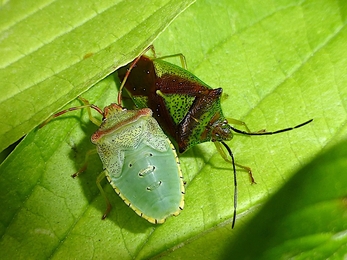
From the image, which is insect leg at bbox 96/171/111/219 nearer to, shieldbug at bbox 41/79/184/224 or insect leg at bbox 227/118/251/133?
shieldbug at bbox 41/79/184/224

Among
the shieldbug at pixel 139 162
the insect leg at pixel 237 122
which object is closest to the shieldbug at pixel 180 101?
the insect leg at pixel 237 122

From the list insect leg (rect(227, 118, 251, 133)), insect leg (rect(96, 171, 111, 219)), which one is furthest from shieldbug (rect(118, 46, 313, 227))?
insect leg (rect(96, 171, 111, 219))

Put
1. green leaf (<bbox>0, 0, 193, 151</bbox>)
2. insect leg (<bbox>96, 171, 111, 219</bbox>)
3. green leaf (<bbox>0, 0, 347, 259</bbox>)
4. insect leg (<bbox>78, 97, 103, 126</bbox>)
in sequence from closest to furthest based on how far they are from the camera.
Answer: green leaf (<bbox>0, 0, 193, 151</bbox>)
green leaf (<bbox>0, 0, 347, 259</bbox>)
insect leg (<bbox>96, 171, 111, 219</bbox>)
insect leg (<bbox>78, 97, 103, 126</bbox>)

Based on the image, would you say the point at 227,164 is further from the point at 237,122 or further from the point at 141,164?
the point at 141,164

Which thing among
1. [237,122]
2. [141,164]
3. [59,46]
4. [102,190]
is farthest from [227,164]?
[59,46]

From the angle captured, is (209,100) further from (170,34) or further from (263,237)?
(263,237)
